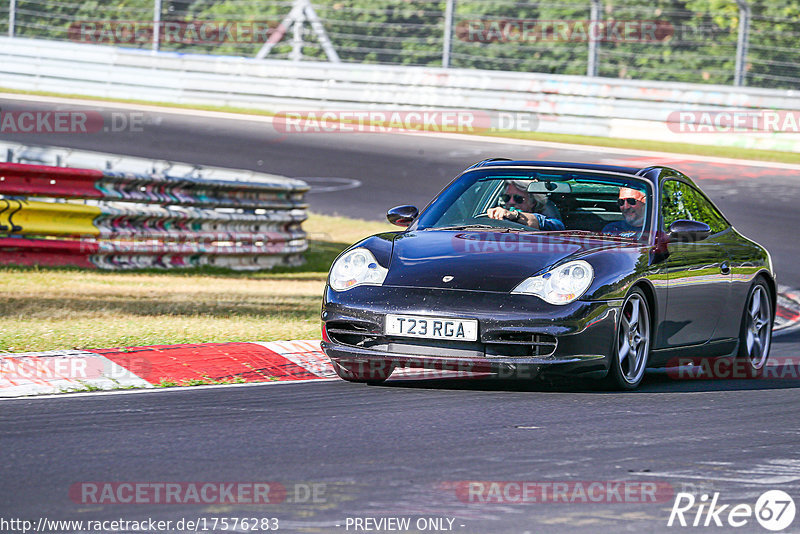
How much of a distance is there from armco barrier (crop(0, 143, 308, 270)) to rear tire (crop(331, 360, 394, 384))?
17.0 ft

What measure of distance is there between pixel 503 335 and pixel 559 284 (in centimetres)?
41

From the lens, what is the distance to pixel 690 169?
1967 centimetres

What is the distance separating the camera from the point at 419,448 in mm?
5375

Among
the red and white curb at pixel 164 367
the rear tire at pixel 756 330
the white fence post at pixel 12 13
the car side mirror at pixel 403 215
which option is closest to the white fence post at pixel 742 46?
the rear tire at pixel 756 330

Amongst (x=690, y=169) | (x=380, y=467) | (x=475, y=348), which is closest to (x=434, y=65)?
(x=690, y=169)

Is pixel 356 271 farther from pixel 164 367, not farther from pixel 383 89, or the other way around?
pixel 383 89

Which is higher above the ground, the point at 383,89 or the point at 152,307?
the point at 383,89

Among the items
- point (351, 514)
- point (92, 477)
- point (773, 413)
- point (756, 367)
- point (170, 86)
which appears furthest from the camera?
point (170, 86)

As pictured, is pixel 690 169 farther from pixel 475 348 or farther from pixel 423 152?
pixel 475 348

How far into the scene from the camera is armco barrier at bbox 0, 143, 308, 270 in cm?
1165

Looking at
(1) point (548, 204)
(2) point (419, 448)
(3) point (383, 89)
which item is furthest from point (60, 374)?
(3) point (383, 89)

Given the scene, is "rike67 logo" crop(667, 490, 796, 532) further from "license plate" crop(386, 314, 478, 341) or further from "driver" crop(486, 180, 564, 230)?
"driver" crop(486, 180, 564, 230)

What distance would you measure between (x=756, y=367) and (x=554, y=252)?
7.65 ft

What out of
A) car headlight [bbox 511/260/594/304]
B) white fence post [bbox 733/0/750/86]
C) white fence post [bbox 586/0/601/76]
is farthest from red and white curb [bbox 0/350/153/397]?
white fence post [bbox 733/0/750/86]
